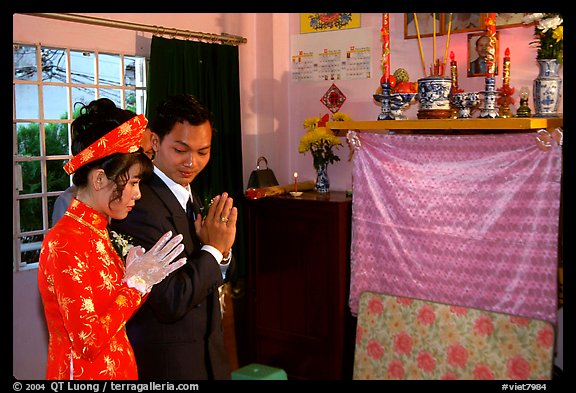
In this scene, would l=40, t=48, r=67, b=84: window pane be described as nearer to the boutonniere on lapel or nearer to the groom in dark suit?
the groom in dark suit

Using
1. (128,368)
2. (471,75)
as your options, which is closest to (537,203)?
(471,75)

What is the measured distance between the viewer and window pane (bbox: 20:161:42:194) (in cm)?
359

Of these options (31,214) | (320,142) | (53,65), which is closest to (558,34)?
(320,142)

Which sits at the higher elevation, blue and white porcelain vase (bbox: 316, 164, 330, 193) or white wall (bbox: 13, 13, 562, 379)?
white wall (bbox: 13, 13, 562, 379)

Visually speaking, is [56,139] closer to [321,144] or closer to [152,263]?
[321,144]

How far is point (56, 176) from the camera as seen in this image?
375 centimetres

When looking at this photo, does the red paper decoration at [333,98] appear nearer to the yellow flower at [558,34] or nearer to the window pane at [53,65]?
the yellow flower at [558,34]

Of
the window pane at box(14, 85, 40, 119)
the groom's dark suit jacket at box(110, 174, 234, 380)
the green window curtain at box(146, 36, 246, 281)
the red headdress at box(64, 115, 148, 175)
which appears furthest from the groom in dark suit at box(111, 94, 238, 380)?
the green window curtain at box(146, 36, 246, 281)

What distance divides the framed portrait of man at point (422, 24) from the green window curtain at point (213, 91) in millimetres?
1154

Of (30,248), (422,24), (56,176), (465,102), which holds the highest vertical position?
(422,24)

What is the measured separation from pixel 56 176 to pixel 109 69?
0.70 meters

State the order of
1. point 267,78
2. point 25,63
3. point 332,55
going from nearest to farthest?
point 25,63 < point 332,55 < point 267,78

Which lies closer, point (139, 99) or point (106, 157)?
point (106, 157)
